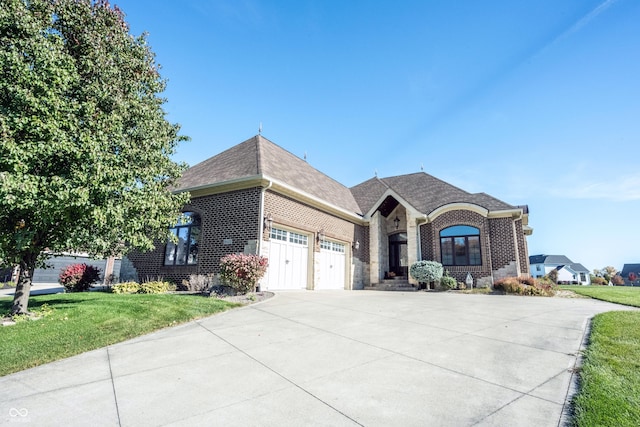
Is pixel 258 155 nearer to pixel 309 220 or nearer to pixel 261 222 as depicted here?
pixel 309 220

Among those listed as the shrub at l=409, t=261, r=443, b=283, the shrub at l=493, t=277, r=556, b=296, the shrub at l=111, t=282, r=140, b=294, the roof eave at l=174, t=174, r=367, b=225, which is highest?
the roof eave at l=174, t=174, r=367, b=225

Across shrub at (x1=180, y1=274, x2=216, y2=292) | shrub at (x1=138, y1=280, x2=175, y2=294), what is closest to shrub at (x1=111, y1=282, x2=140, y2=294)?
shrub at (x1=138, y1=280, x2=175, y2=294)

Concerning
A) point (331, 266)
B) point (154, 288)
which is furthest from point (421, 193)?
point (154, 288)

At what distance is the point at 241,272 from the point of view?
10.1 meters

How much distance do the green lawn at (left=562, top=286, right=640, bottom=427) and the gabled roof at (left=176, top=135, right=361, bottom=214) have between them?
9.66 m

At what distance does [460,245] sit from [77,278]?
1748cm

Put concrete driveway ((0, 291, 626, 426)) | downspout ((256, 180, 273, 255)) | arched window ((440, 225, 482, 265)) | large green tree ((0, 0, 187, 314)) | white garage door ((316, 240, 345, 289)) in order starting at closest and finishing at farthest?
1. concrete driveway ((0, 291, 626, 426))
2. large green tree ((0, 0, 187, 314))
3. downspout ((256, 180, 273, 255))
4. white garage door ((316, 240, 345, 289))
5. arched window ((440, 225, 482, 265))

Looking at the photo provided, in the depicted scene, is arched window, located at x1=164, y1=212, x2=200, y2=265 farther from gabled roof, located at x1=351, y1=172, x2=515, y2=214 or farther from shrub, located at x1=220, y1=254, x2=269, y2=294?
gabled roof, located at x1=351, y1=172, x2=515, y2=214

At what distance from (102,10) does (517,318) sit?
39.8ft

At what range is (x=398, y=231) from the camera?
19125 mm

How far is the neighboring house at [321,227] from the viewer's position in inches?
485

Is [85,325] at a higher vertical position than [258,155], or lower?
lower

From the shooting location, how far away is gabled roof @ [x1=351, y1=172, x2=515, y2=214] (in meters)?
18.0

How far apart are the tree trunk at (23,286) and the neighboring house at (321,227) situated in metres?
3.73
